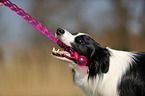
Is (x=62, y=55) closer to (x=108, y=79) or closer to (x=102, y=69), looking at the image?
(x=102, y=69)

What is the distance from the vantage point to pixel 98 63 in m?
3.38

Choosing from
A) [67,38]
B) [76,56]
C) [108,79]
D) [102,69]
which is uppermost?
[67,38]

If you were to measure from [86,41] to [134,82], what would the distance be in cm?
91

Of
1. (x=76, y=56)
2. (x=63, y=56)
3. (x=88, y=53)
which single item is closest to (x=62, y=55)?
(x=63, y=56)

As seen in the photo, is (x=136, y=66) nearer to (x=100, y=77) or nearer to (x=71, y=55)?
(x=100, y=77)

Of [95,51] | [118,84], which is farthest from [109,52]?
[118,84]

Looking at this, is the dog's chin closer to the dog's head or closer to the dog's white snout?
the dog's head

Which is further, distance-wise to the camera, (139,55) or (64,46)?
(139,55)

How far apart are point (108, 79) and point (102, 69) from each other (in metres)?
0.17

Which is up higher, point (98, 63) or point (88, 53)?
point (88, 53)

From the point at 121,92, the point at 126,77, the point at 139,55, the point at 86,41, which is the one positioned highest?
the point at 86,41

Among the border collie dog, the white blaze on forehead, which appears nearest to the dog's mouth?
the border collie dog

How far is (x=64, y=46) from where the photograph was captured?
3.45m

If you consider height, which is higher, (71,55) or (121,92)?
(71,55)
